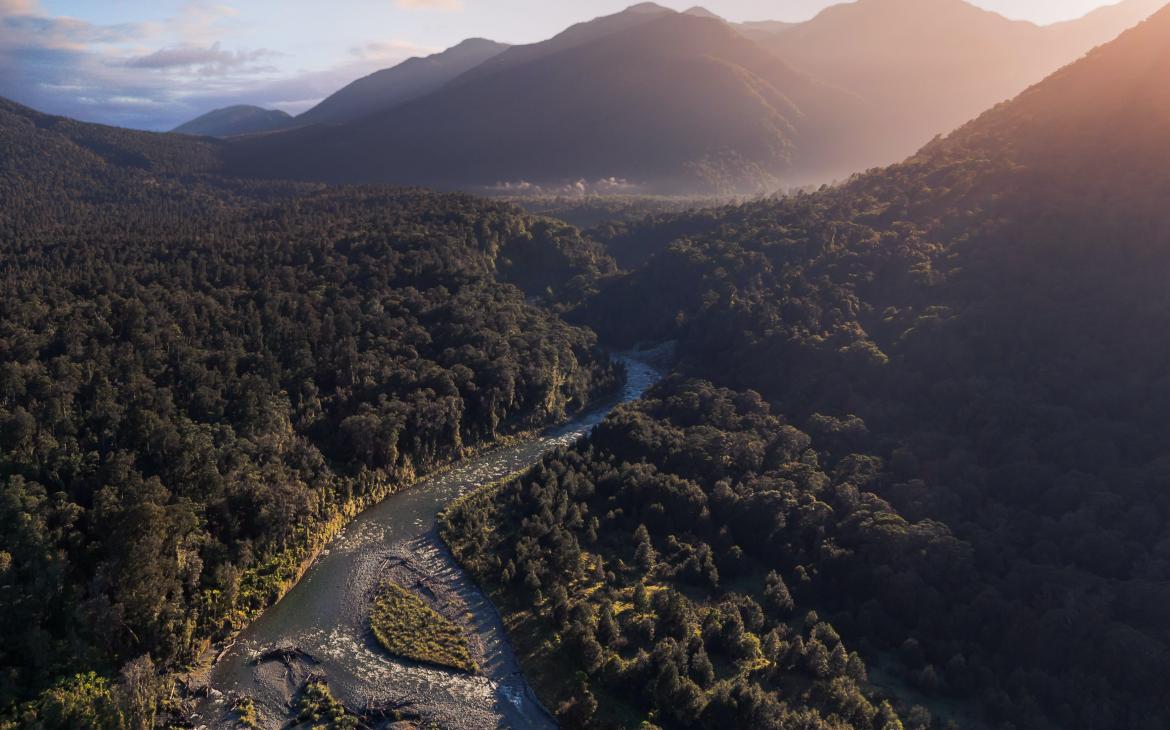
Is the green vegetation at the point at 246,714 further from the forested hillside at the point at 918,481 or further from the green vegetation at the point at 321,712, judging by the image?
the forested hillside at the point at 918,481

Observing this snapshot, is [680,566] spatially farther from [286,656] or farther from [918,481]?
[286,656]

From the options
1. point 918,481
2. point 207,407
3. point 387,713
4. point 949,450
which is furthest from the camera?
point 949,450

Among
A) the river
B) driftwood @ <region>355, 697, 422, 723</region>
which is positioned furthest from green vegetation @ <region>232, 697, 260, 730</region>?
driftwood @ <region>355, 697, 422, 723</region>

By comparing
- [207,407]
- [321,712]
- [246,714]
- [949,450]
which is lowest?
[321,712]

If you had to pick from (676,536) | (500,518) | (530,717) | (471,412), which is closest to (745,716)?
(530,717)

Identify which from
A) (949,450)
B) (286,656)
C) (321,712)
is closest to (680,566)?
(321,712)

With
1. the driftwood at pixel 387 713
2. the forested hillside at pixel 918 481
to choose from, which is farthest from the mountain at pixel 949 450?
the driftwood at pixel 387 713
